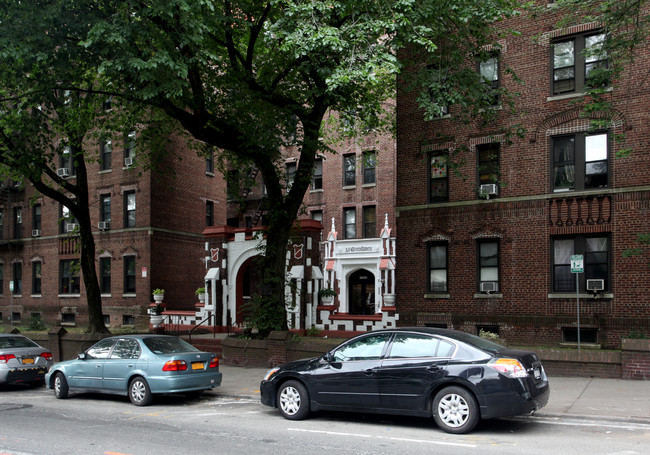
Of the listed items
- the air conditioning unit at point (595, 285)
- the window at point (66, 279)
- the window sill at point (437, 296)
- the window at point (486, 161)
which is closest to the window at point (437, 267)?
the window sill at point (437, 296)

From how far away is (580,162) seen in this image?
60.7 ft

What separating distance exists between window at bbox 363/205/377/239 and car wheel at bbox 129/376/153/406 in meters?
24.3

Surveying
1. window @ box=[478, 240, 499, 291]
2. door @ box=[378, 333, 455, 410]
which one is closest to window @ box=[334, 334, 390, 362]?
door @ box=[378, 333, 455, 410]

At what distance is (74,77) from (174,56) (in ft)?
15.7

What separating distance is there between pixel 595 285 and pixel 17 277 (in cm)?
3273

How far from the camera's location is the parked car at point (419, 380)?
340 inches

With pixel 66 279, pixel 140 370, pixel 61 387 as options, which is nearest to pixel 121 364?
pixel 140 370

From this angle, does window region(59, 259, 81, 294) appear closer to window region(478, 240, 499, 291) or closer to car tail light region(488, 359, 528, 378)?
window region(478, 240, 499, 291)

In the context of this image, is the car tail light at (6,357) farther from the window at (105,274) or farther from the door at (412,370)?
the window at (105,274)

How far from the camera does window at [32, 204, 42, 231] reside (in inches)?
1403

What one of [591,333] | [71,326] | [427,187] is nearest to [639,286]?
[591,333]

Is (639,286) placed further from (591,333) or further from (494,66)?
(494,66)

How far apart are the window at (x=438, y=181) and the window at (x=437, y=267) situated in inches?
64.7

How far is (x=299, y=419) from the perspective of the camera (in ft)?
33.7
